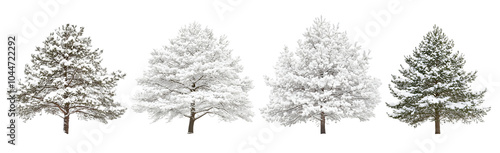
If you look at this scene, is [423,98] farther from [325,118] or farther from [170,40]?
[170,40]

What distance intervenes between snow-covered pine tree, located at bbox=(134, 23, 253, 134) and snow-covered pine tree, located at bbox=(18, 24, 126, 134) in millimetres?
2640

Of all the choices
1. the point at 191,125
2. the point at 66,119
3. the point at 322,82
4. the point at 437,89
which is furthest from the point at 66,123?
the point at 437,89

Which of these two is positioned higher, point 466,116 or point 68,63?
point 68,63

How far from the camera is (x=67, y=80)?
93.7ft

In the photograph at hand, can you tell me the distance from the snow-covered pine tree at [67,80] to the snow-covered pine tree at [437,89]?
17.4 metres

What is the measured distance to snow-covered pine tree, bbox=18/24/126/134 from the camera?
2778 centimetres

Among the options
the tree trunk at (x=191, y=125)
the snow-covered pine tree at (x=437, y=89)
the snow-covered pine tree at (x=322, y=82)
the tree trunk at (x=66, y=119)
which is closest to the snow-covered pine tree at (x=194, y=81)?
the tree trunk at (x=191, y=125)

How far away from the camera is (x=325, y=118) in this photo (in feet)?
102

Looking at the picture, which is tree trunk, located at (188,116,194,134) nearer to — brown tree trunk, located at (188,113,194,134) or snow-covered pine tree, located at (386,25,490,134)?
brown tree trunk, located at (188,113,194,134)

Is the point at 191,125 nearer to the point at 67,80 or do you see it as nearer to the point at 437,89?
the point at 67,80

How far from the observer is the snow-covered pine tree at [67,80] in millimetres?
27781

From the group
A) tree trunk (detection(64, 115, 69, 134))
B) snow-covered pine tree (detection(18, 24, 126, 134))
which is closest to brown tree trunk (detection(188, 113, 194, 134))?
snow-covered pine tree (detection(18, 24, 126, 134))

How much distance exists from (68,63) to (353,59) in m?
17.3

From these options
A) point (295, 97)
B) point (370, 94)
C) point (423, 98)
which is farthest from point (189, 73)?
point (423, 98)
